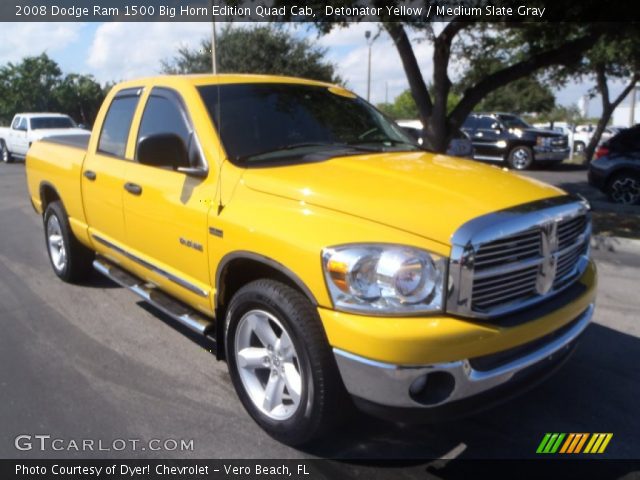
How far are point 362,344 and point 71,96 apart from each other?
40153 millimetres

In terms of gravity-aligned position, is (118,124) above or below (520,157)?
above

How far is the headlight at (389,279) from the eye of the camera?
8.08 ft

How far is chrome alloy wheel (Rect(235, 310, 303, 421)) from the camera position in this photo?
9.50 ft

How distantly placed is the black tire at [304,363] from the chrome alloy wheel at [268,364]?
0.08ft

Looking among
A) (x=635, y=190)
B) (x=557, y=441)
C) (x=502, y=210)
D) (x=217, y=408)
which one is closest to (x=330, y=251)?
(x=502, y=210)

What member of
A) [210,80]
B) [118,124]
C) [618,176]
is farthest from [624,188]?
A: [118,124]

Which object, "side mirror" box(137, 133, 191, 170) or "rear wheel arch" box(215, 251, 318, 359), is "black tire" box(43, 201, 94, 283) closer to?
"side mirror" box(137, 133, 191, 170)

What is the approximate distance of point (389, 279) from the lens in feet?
8.12

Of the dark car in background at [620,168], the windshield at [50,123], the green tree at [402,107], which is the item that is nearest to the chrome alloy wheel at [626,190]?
the dark car in background at [620,168]

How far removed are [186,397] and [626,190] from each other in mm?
9792

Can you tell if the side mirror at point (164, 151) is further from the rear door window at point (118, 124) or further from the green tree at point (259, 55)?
the green tree at point (259, 55)

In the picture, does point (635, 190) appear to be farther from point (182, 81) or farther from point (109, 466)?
point (109, 466)

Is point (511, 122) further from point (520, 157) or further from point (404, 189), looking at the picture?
point (404, 189)

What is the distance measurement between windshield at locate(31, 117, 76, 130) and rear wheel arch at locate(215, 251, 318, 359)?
61.6ft
